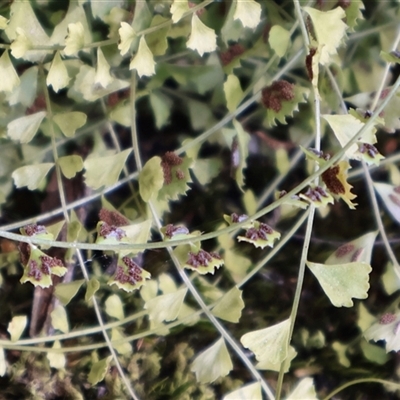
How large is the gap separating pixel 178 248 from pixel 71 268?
0.44 ft

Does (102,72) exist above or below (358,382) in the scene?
above

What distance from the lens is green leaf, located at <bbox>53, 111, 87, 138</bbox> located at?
440 mm

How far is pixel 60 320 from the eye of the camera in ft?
1.59

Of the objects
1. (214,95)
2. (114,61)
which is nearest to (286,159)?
(214,95)

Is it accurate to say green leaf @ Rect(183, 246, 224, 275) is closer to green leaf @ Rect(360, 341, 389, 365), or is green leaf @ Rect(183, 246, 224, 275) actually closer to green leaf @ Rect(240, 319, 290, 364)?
green leaf @ Rect(240, 319, 290, 364)

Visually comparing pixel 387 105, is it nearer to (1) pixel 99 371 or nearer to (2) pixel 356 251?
(2) pixel 356 251

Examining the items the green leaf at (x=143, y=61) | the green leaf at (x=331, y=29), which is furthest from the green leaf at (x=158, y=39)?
the green leaf at (x=331, y=29)

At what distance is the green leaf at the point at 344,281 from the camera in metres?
0.39

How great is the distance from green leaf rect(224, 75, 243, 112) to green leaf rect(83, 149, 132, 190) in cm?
10

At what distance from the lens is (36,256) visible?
15.1 inches

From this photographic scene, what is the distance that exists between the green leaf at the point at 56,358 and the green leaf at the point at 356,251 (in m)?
0.30

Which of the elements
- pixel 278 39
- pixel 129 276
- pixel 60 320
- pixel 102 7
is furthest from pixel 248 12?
pixel 60 320

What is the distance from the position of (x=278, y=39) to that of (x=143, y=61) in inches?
4.8

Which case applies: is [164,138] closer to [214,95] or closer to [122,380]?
[214,95]
